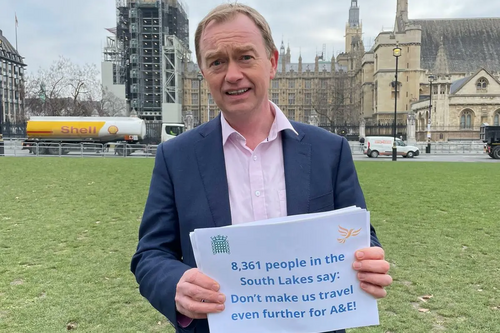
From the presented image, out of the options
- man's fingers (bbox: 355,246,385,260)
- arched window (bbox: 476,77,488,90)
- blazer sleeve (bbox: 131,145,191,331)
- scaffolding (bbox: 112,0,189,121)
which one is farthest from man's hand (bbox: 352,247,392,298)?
arched window (bbox: 476,77,488,90)

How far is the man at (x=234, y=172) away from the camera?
141cm

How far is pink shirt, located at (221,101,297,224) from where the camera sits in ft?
4.92

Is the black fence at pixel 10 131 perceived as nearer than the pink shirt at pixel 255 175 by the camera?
No

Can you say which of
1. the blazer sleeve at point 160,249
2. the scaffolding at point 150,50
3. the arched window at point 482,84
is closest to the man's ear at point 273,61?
the blazer sleeve at point 160,249

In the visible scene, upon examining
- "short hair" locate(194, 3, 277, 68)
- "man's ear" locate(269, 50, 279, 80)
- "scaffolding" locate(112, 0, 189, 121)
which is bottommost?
"man's ear" locate(269, 50, 279, 80)

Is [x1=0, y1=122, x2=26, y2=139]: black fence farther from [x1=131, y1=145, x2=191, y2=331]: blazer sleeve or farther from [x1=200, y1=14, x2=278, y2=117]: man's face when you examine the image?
[x1=200, y1=14, x2=278, y2=117]: man's face

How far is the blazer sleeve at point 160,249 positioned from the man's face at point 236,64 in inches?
14.5

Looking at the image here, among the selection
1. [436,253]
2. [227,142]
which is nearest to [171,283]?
[227,142]

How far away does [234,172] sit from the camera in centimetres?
155

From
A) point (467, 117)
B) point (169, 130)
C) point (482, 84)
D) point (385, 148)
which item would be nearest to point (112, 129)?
point (169, 130)

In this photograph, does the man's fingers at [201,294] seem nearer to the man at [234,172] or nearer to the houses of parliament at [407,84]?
the man at [234,172]

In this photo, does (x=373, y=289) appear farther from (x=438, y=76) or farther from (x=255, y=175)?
(x=438, y=76)

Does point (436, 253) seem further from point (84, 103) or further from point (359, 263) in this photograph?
point (84, 103)

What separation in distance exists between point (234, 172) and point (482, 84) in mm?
61452
